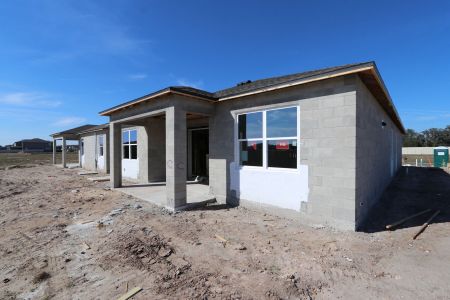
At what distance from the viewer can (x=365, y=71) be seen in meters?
5.12

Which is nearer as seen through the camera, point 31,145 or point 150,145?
point 150,145

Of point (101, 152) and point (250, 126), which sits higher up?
point (250, 126)

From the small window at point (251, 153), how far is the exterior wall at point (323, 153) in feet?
1.41

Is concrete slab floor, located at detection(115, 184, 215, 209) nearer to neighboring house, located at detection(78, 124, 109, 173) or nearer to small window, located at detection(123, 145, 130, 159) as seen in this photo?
small window, located at detection(123, 145, 130, 159)

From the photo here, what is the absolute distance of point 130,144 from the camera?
1439 centimetres

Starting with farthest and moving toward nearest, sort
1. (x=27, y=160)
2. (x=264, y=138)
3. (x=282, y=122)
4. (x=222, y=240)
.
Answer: (x=27, y=160), (x=264, y=138), (x=282, y=122), (x=222, y=240)

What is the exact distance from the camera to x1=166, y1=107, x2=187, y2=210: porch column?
23.3 ft

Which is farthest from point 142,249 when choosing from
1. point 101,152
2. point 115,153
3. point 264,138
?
point 101,152

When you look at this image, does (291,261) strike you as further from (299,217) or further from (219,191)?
(219,191)

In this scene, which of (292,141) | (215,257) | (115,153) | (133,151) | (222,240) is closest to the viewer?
(215,257)

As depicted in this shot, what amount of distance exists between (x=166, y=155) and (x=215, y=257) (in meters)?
4.04

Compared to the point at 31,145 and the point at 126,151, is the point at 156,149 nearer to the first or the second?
the point at 126,151

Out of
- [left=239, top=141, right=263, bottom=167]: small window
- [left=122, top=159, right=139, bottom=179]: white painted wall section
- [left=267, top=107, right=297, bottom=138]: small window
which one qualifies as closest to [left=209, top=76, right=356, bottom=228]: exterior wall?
[left=267, top=107, right=297, bottom=138]: small window

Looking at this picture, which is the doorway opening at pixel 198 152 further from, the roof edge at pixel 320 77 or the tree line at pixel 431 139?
the tree line at pixel 431 139
